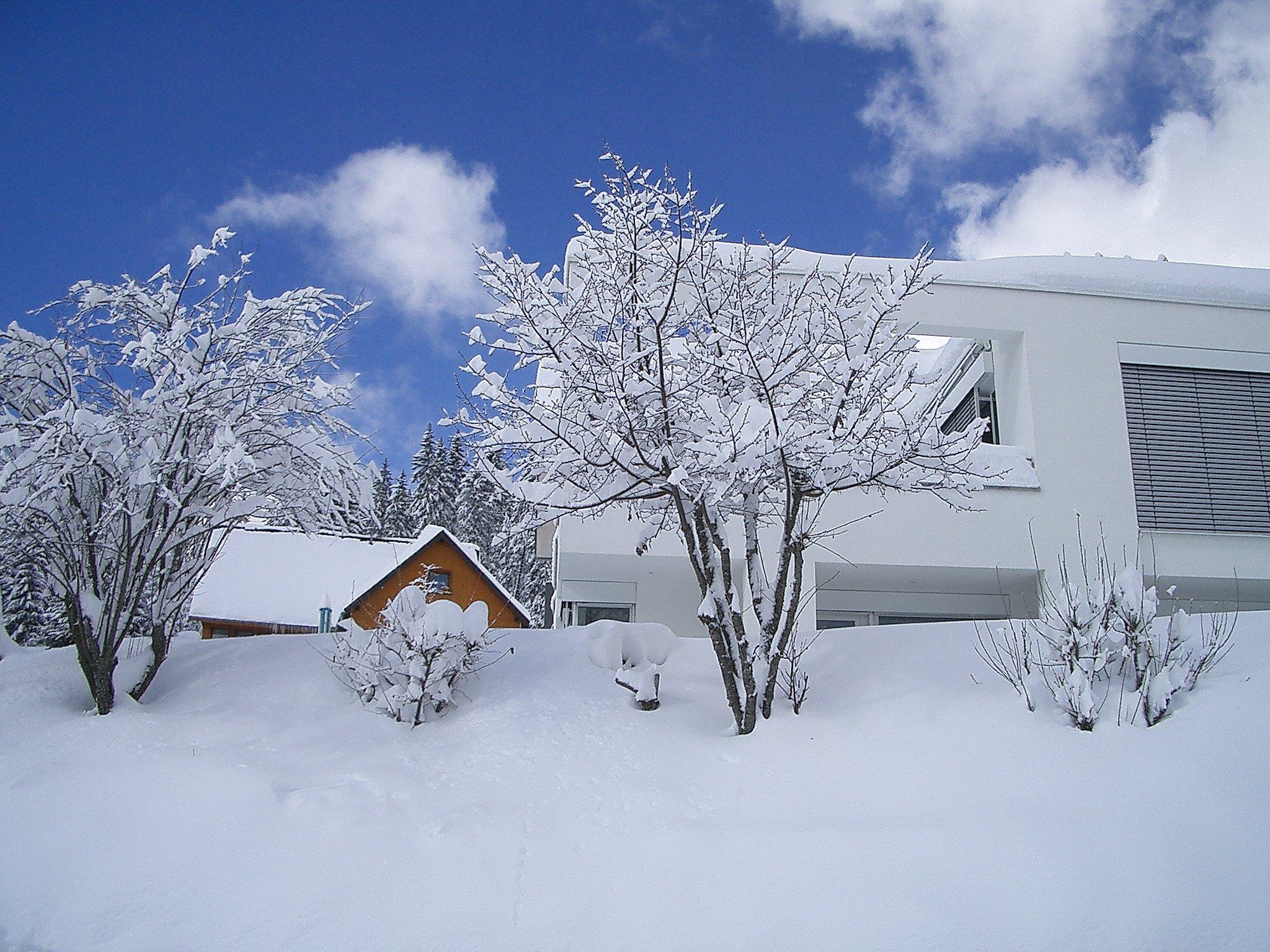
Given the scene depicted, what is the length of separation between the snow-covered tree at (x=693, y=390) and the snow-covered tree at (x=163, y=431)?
1550 millimetres

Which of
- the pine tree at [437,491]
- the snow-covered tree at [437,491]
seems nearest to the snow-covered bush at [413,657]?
the snow-covered tree at [437,491]

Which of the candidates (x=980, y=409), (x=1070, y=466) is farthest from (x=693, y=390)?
(x=980, y=409)

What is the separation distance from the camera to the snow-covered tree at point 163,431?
619 cm

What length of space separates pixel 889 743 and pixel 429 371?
13.9 feet

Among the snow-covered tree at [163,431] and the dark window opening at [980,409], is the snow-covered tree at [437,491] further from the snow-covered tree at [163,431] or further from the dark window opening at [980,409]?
the snow-covered tree at [163,431]

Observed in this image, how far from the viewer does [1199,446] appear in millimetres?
12500

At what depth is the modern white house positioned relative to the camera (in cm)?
1184

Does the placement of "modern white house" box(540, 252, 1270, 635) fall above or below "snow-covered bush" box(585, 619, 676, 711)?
above

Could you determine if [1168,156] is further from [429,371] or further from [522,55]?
[429,371]

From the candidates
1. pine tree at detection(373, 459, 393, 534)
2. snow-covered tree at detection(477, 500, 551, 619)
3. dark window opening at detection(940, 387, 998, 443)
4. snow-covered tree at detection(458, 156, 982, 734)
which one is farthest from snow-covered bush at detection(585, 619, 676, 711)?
dark window opening at detection(940, 387, 998, 443)

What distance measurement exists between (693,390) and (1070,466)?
322 inches

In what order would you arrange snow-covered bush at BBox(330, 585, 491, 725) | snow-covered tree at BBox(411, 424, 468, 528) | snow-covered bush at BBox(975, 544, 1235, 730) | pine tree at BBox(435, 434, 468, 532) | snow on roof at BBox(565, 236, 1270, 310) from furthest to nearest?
pine tree at BBox(435, 434, 468, 532), snow-covered tree at BBox(411, 424, 468, 528), snow on roof at BBox(565, 236, 1270, 310), snow-covered bush at BBox(330, 585, 491, 725), snow-covered bush at BBox(975, 544, 1235, 730)

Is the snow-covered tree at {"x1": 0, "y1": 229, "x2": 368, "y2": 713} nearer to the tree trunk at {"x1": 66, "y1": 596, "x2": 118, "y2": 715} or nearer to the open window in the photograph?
the tree trunk at {"x1": 66, "y1": 596, "x2": 118, "y2": 715}

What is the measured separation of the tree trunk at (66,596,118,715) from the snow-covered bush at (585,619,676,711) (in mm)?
3653
